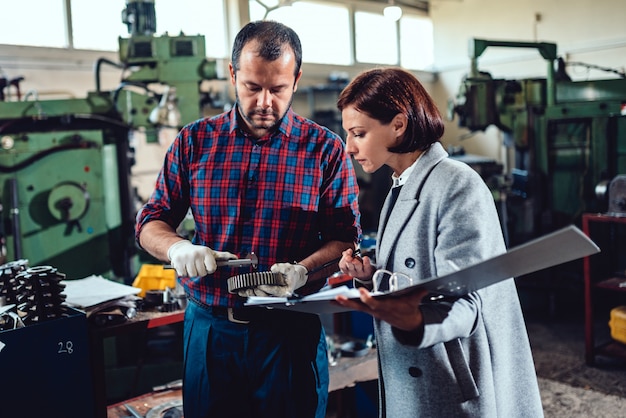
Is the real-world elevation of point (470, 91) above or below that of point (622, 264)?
above

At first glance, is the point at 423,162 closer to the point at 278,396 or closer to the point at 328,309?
the point at 328,309

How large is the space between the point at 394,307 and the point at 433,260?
0.63ft

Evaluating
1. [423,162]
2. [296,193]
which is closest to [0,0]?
[296,193]

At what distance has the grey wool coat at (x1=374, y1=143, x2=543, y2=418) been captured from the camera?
3.40 feet

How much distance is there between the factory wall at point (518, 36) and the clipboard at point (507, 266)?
4.84 m

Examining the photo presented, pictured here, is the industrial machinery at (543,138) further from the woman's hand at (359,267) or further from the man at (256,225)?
the woman's hand at (359,267)

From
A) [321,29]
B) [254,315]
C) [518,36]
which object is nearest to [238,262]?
[254,315]

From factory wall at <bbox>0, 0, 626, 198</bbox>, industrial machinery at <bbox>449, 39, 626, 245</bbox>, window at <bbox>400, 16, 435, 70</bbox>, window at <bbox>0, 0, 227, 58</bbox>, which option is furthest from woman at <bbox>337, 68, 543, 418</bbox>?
window at <bbox>400, 16, 435, 70</bbox>

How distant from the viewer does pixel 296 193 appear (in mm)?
1468

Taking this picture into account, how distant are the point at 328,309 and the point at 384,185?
498 cm

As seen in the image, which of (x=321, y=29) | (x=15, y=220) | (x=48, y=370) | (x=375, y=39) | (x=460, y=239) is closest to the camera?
(x=460, y=239)

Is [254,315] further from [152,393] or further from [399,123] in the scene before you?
[152,393]

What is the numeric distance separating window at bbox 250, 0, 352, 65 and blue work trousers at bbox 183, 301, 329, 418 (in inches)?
205

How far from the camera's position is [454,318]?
988 millimetres
